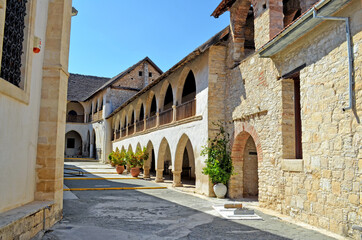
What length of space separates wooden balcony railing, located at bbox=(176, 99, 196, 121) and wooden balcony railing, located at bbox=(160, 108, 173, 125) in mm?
909

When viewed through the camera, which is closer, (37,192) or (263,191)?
(37,192)

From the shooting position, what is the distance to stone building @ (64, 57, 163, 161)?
95.8ft

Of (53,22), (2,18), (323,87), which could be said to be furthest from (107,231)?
(323,87)

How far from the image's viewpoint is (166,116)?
15820 millimetres

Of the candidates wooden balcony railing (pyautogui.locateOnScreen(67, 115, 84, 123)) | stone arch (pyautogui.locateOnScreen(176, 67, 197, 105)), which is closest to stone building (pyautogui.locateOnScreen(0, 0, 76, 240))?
stone arch (pyautogui.locateOnScreen(176, 67, 197, 105))

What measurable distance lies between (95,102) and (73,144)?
7.22m

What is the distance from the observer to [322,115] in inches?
255

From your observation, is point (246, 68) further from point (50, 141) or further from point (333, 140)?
point (50, 141)

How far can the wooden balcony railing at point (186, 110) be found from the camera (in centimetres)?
1270

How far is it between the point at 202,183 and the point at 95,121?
23704mm

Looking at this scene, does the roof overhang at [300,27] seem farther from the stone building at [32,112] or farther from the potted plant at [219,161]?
the stone building at [32,112]

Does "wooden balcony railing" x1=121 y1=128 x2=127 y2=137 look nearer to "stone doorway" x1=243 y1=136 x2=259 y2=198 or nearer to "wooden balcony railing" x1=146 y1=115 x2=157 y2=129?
"wooden balcony railing" x1=146 y1=115 x2=157 y2=129

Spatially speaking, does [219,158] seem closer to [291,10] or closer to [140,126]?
[291,10]

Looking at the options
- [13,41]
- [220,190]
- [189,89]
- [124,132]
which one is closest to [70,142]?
[124,132]
